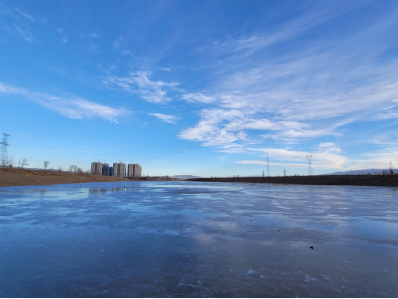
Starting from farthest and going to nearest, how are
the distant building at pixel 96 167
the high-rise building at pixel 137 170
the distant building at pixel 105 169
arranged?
the high-rise building at pixel 137 170
the distant building at pixel 105 169
the distant building at pixel 96 167

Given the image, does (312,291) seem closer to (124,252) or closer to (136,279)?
(136,279)

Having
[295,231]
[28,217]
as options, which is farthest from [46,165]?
[295,231]

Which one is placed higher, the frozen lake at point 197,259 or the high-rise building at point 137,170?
the high-rise building at point 137,170

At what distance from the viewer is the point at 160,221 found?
6895 mm

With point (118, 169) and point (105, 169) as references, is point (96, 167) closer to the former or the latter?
point (105, 169)

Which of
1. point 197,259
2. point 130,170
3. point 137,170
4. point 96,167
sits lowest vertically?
point 197,259

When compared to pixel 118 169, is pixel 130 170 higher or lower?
lower

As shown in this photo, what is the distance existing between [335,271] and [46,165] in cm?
10711

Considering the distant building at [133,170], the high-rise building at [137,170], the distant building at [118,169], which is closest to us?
the distant building at [118,169]

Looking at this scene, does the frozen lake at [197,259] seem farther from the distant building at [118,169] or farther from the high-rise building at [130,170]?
the high-rise building at [130,170]

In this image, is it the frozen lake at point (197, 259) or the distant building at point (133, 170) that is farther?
the distant building at point (133, 170)

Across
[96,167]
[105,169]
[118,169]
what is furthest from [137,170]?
[96,167]

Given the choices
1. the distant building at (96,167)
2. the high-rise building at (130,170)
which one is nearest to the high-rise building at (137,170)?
the high-rise building at (130,170)

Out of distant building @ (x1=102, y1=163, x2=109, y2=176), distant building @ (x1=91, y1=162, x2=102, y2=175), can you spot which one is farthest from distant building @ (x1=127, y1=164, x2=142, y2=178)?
distant building @ (x1=91, y1=162, x2=102, y2=175)
